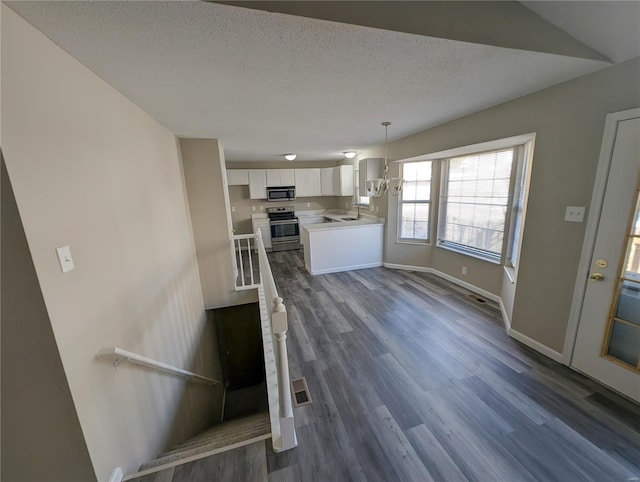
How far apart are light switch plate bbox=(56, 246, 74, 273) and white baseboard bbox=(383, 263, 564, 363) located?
3.54m

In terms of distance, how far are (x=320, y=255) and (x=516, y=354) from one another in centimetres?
299

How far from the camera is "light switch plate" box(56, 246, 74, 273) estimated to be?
1124 millimetres

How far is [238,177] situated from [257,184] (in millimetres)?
479

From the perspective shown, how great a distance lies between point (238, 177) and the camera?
616 centimetres

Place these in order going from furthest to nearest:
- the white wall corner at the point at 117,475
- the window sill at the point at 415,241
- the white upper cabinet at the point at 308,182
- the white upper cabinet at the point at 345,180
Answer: the white upper cabinet at the point at 308,182 → the white upper cabinet at the point at 345,180 → the window sill at the point at 415,241 → the white wall corner at the point at 117,475

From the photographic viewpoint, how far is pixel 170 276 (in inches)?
98.3

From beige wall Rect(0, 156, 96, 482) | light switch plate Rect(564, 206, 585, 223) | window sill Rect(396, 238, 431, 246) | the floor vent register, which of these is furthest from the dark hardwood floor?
window sill Rect(396, 238, 431, 246)

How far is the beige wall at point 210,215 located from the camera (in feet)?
11.1

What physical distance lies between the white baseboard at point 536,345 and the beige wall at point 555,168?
0.04 metres

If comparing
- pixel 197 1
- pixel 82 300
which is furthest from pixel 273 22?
pixel 82 300

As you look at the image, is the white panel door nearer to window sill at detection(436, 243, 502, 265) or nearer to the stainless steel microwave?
window sill at detection(436, 243, 502, 265)

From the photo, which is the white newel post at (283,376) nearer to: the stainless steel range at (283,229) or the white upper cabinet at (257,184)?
the stainless steel range at (283,229)

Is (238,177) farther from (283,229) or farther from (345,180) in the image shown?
(345,180)

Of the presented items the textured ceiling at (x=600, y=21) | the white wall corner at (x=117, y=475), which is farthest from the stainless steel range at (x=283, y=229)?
the textured ceiling at (x=600, y=21)
